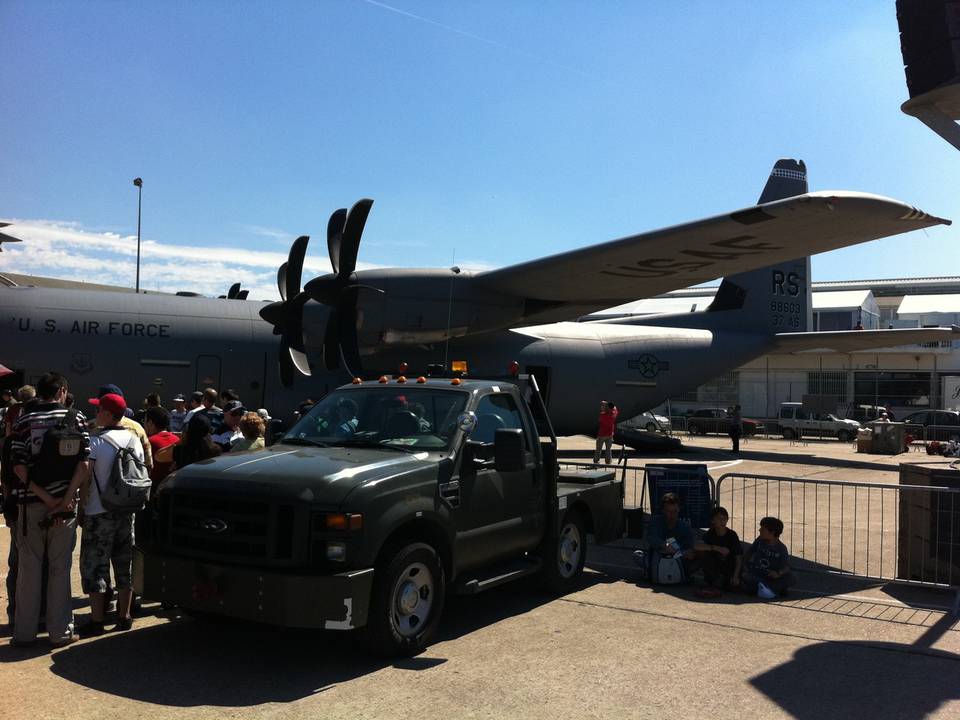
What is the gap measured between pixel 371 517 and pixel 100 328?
11498 mm

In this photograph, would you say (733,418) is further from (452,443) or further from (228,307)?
(452,443)

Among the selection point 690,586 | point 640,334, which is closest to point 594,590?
point 690,586

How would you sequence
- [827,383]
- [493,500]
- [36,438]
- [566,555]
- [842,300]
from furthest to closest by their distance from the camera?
[842,300]
[827,383]
[566,555]
[493,500]
[36,438]

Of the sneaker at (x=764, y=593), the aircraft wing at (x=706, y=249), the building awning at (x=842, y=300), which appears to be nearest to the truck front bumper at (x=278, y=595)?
the sneaker at (x=764, y=593)

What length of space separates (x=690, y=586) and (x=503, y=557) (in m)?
2.36

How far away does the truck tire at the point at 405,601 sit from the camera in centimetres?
523

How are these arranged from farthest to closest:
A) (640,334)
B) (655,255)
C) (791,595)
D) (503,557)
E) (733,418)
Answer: (733,418), (640,334), (655,255), (791,595), (503,557)

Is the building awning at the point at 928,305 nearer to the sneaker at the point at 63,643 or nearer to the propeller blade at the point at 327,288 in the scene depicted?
the propeller blade at the point at 327,288

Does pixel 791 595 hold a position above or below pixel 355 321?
below

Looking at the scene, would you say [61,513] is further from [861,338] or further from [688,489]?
[861,338]

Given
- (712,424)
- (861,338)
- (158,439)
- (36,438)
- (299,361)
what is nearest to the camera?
(36,438)

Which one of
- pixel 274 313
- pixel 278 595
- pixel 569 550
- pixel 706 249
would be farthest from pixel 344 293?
pixel 278 595

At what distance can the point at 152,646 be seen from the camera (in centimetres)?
571

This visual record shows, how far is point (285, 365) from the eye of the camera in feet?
51.1
